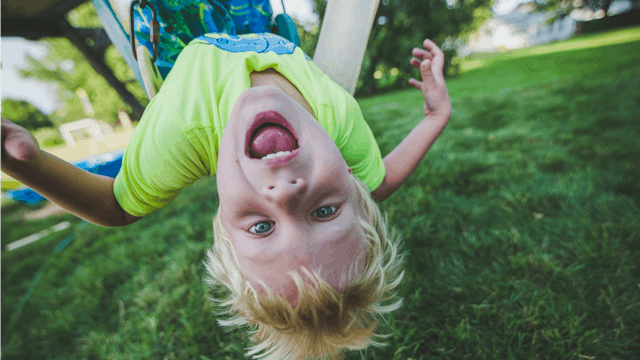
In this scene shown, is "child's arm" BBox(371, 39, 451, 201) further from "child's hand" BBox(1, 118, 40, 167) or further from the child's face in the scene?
"child's hand" BBox(1, 118, 40, 167)

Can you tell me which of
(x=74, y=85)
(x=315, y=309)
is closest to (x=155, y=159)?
(x=315, y=309)

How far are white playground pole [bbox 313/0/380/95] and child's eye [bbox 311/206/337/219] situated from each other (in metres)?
0.98

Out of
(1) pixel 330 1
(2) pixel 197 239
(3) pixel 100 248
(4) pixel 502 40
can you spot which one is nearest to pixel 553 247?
(1) pixel 330 1

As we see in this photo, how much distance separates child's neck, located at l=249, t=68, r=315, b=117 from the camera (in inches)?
50.4

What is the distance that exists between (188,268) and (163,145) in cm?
122

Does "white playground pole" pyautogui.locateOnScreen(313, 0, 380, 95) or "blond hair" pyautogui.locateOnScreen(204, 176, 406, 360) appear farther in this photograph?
"white playground pole" pyautogui.locateOnScreen(313, 0, 380, 95)

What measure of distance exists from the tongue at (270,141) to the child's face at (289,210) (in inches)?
1.8

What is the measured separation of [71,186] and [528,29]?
4031 cm

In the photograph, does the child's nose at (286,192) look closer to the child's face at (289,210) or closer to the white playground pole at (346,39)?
the child's face at (289,210)

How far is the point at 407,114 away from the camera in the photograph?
17.1 ft

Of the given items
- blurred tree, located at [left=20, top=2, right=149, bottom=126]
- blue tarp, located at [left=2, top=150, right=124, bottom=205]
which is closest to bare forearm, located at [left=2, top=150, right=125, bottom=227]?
blue tarp, located at [left=2, top=150, right=124, bottom=205]

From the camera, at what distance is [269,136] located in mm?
998

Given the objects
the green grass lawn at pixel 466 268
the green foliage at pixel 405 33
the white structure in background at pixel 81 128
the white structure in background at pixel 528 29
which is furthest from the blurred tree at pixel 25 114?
the white structure in background at pixel 528 29

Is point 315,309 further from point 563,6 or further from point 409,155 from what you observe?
point 563,6
